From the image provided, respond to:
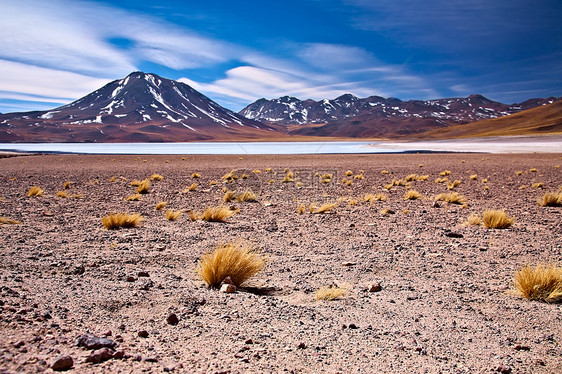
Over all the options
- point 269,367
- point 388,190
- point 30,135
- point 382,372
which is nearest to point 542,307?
point 382,372

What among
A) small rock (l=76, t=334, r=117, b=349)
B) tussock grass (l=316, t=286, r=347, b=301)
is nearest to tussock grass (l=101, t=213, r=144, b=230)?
tussock grass (l=316, t=286, r=347, b=301)

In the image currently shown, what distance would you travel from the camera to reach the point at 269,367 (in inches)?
88.0

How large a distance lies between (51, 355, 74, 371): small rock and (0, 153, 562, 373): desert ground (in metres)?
0.05

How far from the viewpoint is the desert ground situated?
2.32 metres

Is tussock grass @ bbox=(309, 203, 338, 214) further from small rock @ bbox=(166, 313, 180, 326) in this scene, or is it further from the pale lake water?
the pale lake water

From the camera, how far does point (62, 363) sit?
194cm

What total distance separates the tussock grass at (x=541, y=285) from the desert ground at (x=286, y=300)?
0.14m

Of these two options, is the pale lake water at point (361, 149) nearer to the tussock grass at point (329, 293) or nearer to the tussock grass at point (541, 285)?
the tussock grass at point (541, 285)

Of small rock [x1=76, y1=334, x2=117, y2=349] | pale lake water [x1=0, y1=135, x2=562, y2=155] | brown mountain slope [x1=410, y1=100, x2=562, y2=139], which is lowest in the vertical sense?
small rock [x1=76, y1=334, x2=117, y2=349]

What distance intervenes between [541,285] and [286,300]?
94.1 inches

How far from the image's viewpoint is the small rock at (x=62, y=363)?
A: 193 cm

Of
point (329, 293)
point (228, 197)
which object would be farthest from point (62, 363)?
point (228, 197)

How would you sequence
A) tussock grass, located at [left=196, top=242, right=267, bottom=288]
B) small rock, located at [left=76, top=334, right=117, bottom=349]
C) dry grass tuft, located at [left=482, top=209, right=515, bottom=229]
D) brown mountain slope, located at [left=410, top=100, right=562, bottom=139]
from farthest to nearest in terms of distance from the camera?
brown mountain slope, located at [left=410, top=100, right=562, bottom=139] → dry grass tuft, located at [left=482, top=209, right=515, bottom=229] → tussock grass, located at [left=196, top=242, right=267, bottom=288] → small rock, located at [left=76, top=334, right=117, bottom=349]

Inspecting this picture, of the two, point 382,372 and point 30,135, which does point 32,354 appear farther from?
point 30,135
